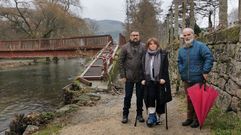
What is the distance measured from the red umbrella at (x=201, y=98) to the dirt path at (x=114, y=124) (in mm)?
304

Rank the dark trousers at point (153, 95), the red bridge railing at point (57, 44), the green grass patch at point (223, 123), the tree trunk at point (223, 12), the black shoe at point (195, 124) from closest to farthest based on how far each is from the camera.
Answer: the green grass patch at point (223, 123) < the black shoe at point (195, 124) < the dark trousers at point (153, 95) < the tree trunk at point (223, 12) < the red bridge railing at point (57, 44)

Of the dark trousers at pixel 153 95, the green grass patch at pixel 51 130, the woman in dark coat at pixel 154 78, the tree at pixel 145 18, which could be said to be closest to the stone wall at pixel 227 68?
the woman in dark coat at pixel 154 78

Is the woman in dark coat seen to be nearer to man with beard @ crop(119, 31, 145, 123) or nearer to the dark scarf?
the dark scarf

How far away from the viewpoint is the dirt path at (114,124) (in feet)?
21.6

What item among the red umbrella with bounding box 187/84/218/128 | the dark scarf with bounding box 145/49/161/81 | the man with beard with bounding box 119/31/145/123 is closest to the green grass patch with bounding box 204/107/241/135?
the red umbrella with bounding box 187/84/218/128

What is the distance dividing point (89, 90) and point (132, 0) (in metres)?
31.4

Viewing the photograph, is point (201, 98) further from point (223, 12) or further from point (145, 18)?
point (145, 18)

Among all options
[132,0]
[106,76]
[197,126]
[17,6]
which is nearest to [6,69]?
[17,6]

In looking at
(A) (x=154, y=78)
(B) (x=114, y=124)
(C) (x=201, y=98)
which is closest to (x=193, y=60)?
(C) (x=201, y=98)

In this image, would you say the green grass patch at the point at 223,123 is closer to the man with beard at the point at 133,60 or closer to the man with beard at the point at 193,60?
the man with beard at the point at 193,60

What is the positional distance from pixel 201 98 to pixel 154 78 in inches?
36.6

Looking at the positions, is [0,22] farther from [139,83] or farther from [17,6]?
[139,83]

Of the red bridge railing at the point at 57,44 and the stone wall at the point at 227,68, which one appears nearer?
the stone wall at the point at 227,68

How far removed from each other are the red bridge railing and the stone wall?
18038 mm
